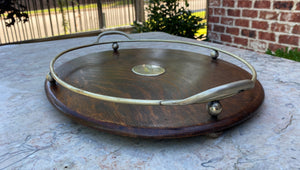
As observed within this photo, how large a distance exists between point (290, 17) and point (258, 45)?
39cm

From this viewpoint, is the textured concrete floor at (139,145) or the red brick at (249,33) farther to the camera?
the red brick at (249,33)

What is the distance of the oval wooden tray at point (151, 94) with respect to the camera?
729 millimetres

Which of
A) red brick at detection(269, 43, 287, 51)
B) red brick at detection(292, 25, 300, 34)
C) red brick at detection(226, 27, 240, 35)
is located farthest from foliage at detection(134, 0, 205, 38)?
Answer: red brick at detection(292, 25, 300, 34)

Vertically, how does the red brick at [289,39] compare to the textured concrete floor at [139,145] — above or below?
above

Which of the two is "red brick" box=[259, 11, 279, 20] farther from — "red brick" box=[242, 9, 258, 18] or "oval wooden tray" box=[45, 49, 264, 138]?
"oval wooden tray" box=[45, 49, 264, 138]

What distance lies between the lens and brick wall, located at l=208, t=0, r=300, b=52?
208cm

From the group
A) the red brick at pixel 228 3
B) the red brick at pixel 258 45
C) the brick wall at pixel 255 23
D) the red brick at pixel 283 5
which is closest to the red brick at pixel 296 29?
the brick wall at pixel 255 23

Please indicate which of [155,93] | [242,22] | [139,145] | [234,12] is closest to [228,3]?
[234,12]

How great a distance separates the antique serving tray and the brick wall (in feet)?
3.85

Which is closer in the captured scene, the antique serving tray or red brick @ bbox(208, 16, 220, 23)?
the antique serving tray

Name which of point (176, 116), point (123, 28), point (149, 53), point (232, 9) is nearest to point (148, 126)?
point (176, 116)

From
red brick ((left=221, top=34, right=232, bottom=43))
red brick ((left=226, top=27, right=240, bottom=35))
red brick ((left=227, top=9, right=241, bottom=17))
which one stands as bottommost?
red brick ((left=221, top=34, right=232, bottom=43))

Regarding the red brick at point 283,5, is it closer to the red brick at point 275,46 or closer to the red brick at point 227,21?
the red brick at point 275,46

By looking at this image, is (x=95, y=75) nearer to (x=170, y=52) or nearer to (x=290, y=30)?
(x=170, y=52)
